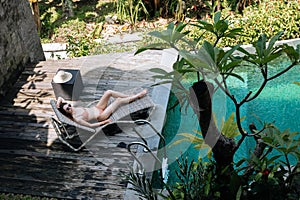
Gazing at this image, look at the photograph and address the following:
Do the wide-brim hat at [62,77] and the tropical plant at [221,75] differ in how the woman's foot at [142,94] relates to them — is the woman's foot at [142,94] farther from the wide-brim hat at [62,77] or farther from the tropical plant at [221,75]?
the tropical plant at [221,75]

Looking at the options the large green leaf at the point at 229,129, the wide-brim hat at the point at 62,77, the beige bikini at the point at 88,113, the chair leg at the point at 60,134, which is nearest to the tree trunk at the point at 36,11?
the wide-brim hat at the point at 62,77

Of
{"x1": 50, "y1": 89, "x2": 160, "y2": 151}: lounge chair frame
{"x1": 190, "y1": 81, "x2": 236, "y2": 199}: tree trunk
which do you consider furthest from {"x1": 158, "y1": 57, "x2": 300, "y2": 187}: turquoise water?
{"x1": 190, "y1": 81, "x2": 236, "y2": 199}: tree trunk

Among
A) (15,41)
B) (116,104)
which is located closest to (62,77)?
(116,104)

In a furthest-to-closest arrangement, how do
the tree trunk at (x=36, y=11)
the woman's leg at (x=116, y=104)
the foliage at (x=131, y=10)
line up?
the foliage at (x=131, y=10)
the tree trunk at (x=36, y=11)
the woman's leg at (x=116, y=104)

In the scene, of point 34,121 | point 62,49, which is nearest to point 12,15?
point 62,49

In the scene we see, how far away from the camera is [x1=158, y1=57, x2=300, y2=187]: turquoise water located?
5.41 meters

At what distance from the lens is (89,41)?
8125 millimetres

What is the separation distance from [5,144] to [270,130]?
3.76m

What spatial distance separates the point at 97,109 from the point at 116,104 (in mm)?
282

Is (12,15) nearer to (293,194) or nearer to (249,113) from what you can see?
(249,113)

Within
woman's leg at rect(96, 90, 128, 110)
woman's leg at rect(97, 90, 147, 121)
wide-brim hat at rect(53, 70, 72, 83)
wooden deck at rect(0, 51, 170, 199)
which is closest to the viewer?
wooden deck at rect(0, 51, 170, 199)

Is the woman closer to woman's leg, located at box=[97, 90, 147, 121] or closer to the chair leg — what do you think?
woman's leg, located at box=[97, 90, 147, 121]

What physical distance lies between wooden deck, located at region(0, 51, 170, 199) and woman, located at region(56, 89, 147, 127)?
0.35 metres

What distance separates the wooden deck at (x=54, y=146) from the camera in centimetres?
476
